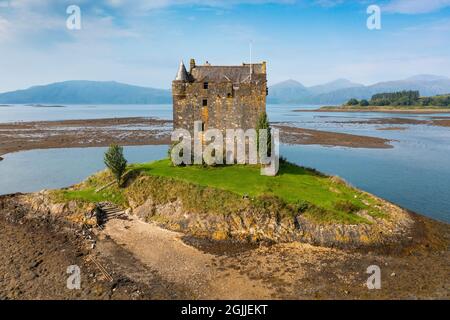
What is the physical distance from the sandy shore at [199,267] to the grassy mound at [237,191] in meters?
3.57

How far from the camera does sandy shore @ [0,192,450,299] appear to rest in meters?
22.3

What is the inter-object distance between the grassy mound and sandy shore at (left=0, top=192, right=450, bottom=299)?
3.57 metres

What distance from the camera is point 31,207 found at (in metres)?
36.3

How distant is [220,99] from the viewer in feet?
136

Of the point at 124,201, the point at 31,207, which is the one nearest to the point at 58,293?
the point at 124,201

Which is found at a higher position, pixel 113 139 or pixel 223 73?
pixel 223 73

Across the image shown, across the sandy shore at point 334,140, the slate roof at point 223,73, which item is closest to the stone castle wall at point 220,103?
the slate roof at point 223,73

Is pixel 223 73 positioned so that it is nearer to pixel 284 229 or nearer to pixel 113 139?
pixel 284 229

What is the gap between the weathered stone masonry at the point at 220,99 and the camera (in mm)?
41094

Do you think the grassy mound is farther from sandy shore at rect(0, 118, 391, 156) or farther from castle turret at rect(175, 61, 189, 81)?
sandy shore at rect(0, 118, 391, 156)

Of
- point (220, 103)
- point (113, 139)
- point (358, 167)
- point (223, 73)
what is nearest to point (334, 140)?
point (358, 167)

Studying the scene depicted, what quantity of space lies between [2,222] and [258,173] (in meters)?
25.2

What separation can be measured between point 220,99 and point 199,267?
21842mm
